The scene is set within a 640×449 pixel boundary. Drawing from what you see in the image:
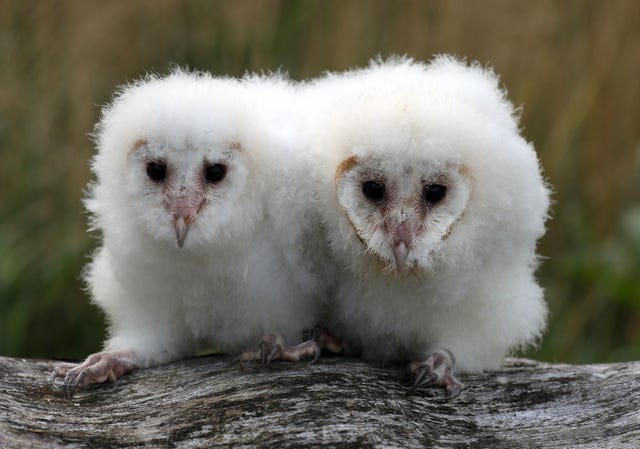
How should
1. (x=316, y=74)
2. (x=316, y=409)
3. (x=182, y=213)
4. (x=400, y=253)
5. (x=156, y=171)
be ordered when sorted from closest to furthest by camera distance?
1. (x=316, y=409)
2. (x=400, y=253)
3. (x=182, y=213)
4. (x=156, y=171)
5. (x=316, y=74)

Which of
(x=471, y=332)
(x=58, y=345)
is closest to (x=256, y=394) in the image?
(x=471, y=332)

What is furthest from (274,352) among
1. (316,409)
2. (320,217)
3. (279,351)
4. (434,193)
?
(434,193)

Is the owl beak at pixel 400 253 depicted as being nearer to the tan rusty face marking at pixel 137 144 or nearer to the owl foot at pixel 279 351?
the owl foot at pixel 279 351

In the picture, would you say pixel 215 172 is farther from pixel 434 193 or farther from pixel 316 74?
pixel 316 74

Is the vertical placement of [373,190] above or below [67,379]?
above

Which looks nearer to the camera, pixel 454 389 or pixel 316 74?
pixel 454 389

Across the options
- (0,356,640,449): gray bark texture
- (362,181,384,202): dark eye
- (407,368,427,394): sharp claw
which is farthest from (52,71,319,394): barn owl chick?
(407,368,427,394): sharp claw

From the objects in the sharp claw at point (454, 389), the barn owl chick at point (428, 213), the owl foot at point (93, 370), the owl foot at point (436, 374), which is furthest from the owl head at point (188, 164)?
the sharp claw at point (454, 389)
